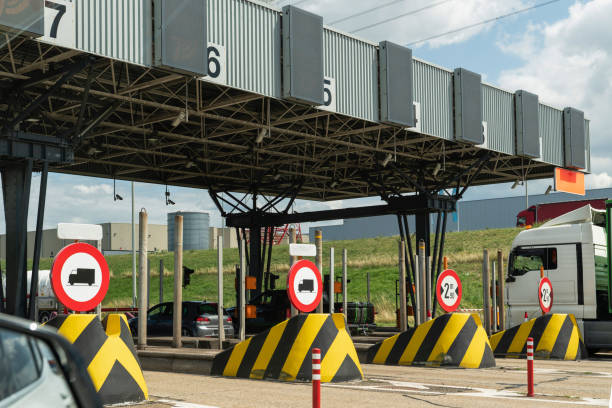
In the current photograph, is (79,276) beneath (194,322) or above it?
above

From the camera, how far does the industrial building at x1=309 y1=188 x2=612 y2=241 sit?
336 ft

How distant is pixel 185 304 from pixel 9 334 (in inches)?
930

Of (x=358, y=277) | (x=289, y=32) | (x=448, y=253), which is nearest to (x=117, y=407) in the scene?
(x=289, y=32)

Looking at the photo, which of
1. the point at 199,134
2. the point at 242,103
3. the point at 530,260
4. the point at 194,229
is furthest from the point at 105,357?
the point at 194,229

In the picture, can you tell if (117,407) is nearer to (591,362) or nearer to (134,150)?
(591,362)

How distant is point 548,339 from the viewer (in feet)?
63.1

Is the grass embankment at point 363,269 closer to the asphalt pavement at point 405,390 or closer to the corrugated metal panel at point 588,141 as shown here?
the corrugated metal panel at point 588,141

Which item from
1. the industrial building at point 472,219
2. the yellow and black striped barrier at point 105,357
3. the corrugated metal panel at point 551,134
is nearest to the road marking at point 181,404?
the yellow and black striped barrier at point 105,357

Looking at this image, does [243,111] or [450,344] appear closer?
[450,344]

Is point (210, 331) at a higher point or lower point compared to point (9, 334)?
lower

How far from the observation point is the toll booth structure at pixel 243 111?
16.8 metres

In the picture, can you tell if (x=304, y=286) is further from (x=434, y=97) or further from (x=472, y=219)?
(x=472, y=219)

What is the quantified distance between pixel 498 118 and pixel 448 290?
41.5ft

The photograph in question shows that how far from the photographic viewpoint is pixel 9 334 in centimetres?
211
